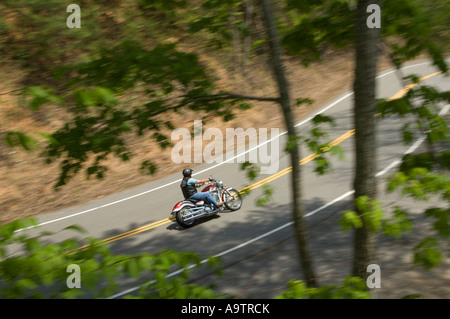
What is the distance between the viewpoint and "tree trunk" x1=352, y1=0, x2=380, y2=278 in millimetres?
4551

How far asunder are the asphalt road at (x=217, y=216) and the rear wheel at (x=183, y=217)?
0.19 meters

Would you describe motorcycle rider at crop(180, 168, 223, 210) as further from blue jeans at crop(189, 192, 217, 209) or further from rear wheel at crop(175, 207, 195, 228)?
rear wheel at crop(175, 207, 195, 228)

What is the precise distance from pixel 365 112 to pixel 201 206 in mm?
8084

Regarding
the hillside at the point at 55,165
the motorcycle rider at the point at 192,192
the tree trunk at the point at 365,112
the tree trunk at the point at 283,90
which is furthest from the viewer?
the hillside at the point at 55,165

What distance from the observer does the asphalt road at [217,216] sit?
10898 mm

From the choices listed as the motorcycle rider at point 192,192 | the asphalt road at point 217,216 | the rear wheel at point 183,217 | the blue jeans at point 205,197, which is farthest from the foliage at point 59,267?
the blue jeans at point 205,197

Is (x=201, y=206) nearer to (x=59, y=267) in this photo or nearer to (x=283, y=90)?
(x=283, y=90)

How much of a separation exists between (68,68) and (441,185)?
4.00m

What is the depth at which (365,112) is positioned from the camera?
4578mm

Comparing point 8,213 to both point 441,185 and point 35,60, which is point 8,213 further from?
point 441,185

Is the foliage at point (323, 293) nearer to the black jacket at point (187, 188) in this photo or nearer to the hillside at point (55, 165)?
the hillside at point (55, 165)

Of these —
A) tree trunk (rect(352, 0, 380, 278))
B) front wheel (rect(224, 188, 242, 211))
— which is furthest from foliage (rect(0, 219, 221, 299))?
front wheel (rect(224, 188, 242, 211))

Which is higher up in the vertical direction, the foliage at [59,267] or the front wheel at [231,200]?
the front wheel at [231,200]

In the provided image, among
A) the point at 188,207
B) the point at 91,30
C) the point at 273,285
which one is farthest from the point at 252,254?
the point at 91,30
